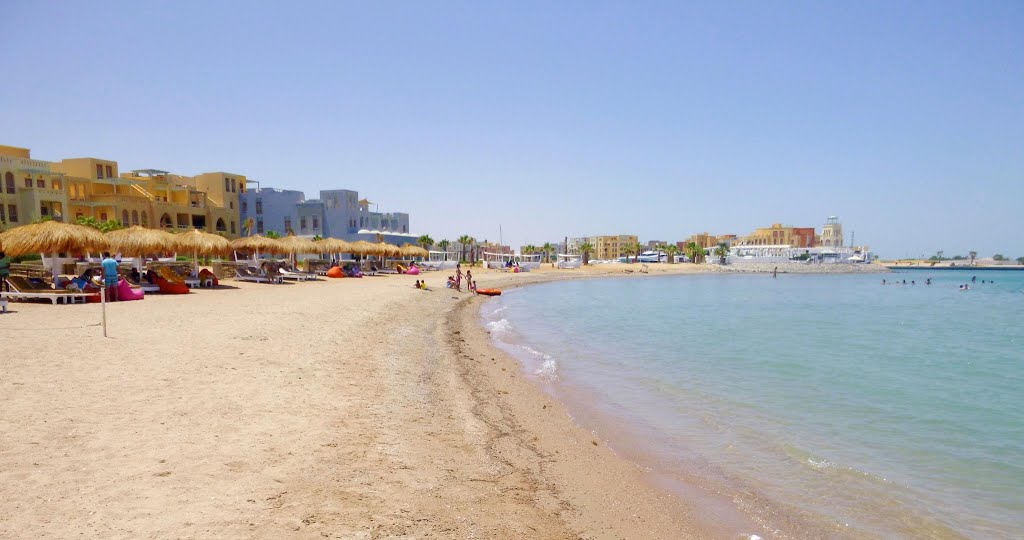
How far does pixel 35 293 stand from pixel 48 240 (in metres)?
1.71

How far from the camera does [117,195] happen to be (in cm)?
3522

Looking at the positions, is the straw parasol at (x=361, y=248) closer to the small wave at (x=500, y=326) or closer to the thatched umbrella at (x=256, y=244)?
the thatched umbrella at (x=256, y=244)

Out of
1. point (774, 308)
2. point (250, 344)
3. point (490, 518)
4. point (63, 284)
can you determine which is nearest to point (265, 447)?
point (490, 518)

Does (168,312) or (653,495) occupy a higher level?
(168,312)

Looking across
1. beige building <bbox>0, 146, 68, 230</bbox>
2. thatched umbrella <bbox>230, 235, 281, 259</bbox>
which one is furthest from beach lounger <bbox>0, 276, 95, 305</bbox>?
beige building <bbox>0, 146, 68, 230</bbox>

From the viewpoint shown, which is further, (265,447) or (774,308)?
(774,308)

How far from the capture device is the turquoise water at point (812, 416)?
5.10 meters

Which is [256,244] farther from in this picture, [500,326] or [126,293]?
[500,326]

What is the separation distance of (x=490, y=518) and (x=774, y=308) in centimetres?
2849

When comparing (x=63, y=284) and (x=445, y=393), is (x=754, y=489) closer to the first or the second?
(x=445, y=393)

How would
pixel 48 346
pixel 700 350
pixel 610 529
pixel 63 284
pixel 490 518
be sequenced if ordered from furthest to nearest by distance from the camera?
pixel 63 284
pixel 700 350
pixel 48 346
pixel 610 529
pixel 490 518

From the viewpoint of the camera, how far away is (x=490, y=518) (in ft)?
12.6

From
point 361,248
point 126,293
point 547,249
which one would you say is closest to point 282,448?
point 126,293

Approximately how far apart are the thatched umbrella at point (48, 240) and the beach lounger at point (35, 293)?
0.64 meters
